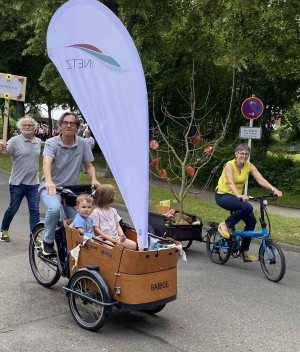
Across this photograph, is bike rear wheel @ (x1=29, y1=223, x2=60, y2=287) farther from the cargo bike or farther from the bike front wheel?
the bike front wheel

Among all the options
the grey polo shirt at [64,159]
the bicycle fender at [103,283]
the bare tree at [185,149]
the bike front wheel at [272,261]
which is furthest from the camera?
the bare tree at [185,149]

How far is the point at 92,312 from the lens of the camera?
4477 millimetres

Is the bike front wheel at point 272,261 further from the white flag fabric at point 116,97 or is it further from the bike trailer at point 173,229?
the white flag fabric at point 116,97

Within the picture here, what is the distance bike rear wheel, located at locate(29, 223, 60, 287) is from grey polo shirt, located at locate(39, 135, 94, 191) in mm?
589

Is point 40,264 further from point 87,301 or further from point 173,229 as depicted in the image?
point 173,229

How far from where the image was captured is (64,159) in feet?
17.5

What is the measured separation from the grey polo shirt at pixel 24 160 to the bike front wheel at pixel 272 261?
11.8 feet

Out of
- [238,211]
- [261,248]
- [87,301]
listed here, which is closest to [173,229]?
[238,211]

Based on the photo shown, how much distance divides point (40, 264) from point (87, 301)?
143cm

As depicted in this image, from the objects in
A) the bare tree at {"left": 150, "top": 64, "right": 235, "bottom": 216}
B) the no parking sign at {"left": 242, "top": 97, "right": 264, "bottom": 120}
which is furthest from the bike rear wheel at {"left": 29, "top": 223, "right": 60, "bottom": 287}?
the no parking sign at {"left": 242, "top": 97, "right": 264, "bottom": 120}

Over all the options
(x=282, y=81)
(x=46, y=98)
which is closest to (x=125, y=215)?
(x=282, y=81)

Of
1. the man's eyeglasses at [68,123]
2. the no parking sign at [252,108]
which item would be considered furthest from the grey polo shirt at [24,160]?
the no parking sign at [252,108]

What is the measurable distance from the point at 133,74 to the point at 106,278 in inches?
70.5

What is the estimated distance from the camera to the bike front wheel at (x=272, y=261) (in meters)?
6.23
